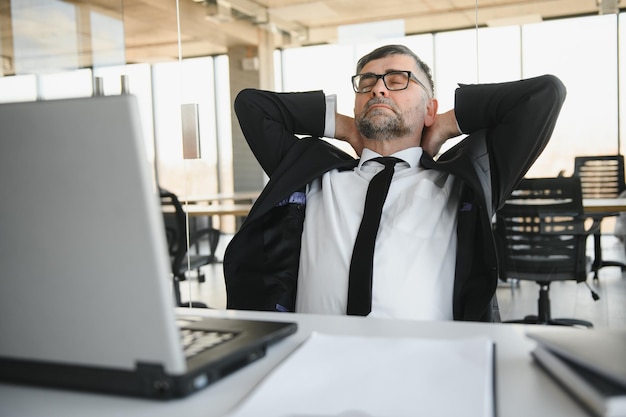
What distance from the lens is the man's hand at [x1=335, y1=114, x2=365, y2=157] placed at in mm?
2205

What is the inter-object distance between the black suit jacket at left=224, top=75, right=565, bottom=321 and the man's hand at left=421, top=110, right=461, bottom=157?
0.29 feet

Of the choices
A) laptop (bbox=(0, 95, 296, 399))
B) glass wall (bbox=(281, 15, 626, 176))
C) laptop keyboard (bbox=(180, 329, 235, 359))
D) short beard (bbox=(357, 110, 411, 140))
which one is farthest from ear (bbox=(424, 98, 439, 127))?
glass wall (bbox=(281, 15, 626, 176))

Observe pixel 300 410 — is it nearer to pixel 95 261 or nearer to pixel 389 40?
pixel 95 261

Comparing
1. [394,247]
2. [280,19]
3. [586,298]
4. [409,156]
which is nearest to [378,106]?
[409,156]

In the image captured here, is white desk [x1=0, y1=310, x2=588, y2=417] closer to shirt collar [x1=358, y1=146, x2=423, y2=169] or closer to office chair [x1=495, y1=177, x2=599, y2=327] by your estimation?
shirt collar [x1=358, y1=146, x2=423, y2=169]

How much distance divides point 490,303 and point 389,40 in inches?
125

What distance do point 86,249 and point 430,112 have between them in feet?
5.72

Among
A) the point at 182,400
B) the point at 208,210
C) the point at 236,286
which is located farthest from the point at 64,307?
the point at 208,210

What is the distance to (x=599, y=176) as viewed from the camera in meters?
4.07

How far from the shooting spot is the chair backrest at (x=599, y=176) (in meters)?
4.06

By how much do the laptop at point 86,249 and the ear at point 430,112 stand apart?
1.63m

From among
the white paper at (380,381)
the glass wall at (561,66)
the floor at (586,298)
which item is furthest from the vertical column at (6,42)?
the white paper at (380,381)

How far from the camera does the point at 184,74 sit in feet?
15.0

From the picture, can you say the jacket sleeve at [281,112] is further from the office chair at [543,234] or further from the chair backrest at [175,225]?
the chair backrest at [175,225]
